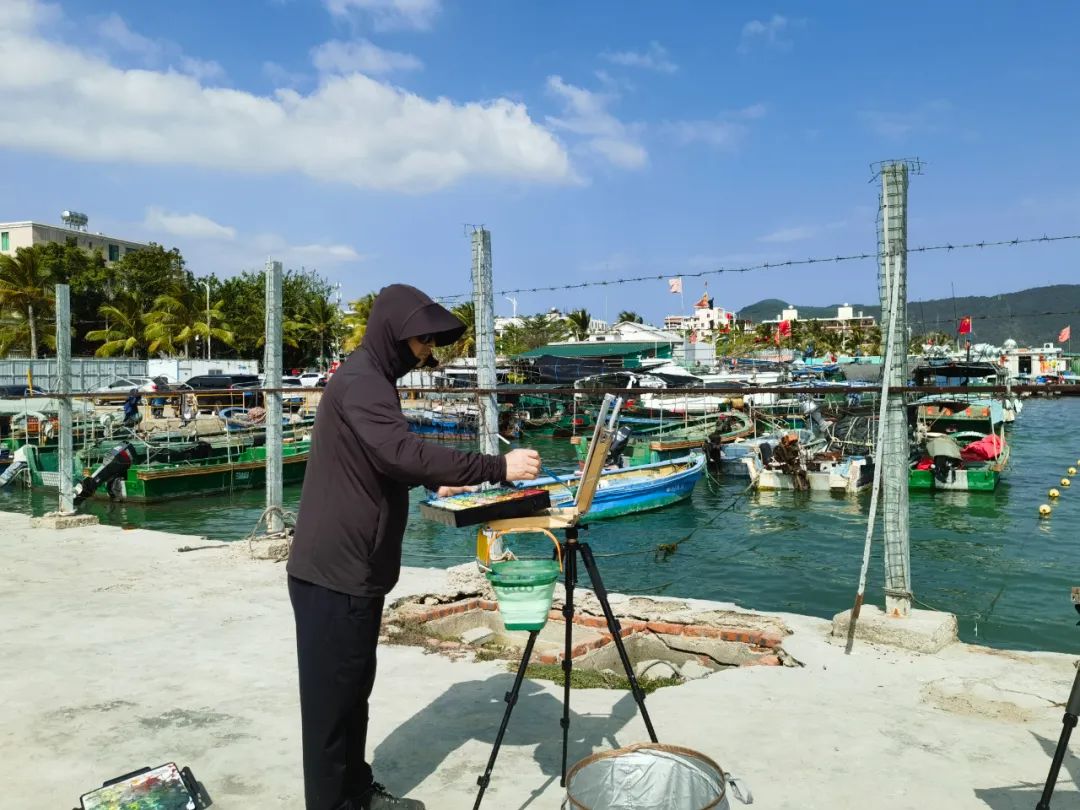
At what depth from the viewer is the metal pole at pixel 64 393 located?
40.2 feet

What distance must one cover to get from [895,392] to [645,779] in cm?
391

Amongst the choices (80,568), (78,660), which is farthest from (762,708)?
(80,568)

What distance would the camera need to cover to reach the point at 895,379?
6234 mm

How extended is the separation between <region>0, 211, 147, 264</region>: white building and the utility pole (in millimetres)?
71669

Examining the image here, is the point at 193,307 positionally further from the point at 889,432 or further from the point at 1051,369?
the point at 1051,369

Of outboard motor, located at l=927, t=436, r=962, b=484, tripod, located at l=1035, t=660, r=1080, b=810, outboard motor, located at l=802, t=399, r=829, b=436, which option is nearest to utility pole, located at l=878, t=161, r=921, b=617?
tripod, located at l=1035, t=660, r=1080, b=810

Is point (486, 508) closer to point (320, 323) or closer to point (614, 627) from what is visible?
point (614, 627)

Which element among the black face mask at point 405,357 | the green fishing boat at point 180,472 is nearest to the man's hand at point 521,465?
the black face mask at point 405,357

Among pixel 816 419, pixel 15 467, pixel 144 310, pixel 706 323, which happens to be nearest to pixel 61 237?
pixel 144 310

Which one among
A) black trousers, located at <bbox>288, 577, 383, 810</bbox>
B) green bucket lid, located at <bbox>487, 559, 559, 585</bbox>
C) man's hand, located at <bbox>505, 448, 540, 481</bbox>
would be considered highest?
man's hand, located at <bbox>505, 448, 540, 481</bbox>

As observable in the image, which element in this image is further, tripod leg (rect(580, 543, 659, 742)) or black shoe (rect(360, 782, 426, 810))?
tripod leg (rect(580, 543, 659, 742))

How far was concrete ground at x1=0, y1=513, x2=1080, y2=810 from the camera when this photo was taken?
384 cm

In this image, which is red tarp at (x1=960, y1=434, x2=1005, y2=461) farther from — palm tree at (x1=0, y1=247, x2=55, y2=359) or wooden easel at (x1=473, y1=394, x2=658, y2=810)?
palm tree at (x1=0, y1=247, x2=55, y2=359)

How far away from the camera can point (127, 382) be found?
125 ft
